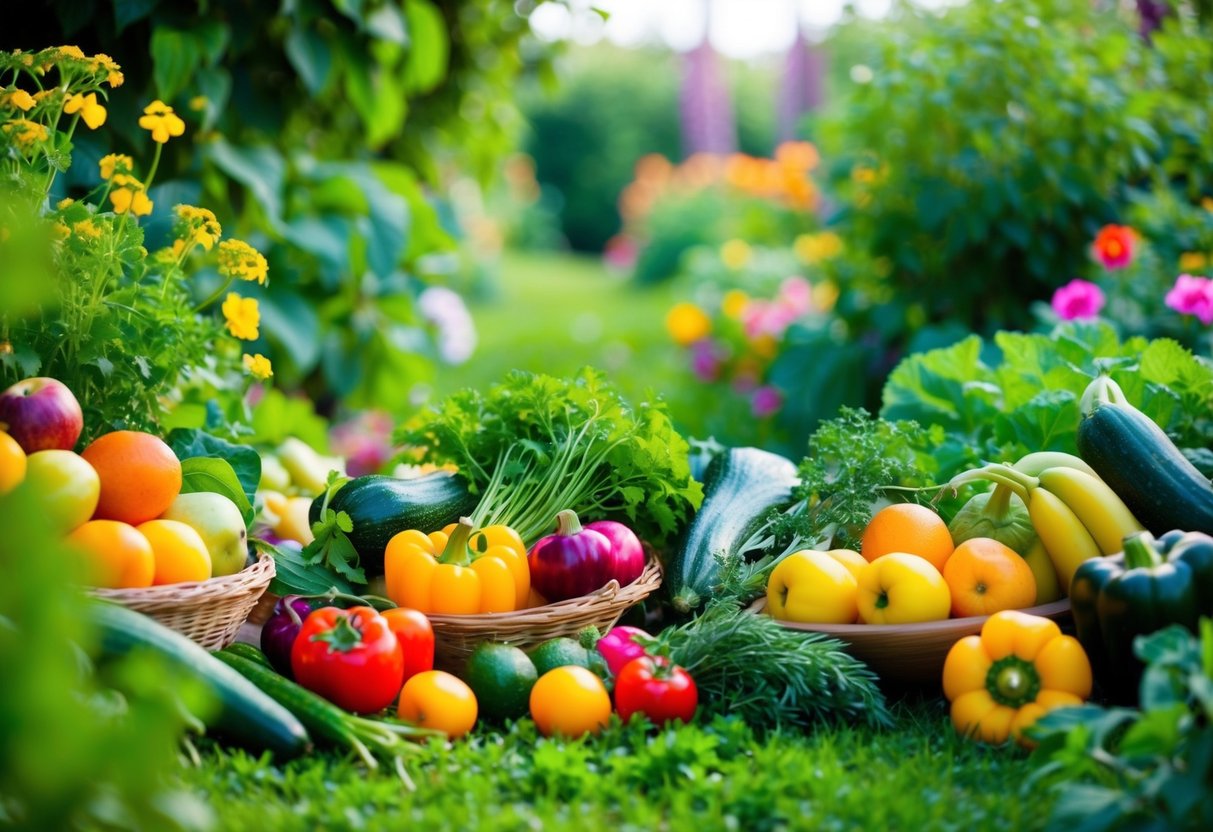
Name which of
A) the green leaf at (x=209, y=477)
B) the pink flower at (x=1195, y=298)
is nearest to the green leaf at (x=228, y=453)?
the green leaf at (x=209, y=477)

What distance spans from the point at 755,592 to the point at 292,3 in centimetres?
→ 259

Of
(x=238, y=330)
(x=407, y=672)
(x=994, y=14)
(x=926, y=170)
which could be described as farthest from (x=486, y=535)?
(x=994, y=14)

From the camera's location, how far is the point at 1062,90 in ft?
14.6

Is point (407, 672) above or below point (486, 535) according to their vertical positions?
below

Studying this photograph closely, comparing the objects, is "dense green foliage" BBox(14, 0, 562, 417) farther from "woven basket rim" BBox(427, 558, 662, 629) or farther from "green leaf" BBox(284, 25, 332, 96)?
"woven basket rim" BBox(427, 558, 662, 629)

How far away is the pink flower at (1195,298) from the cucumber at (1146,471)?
1.13m

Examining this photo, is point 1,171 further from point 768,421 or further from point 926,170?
point 768,421

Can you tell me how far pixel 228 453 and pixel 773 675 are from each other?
158 centimetres

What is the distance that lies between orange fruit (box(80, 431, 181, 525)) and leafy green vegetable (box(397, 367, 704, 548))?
80cm

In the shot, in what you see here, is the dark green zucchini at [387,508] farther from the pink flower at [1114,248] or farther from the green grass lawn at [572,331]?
the pink flower at [1114,248]

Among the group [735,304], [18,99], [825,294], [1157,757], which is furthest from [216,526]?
[735,304]

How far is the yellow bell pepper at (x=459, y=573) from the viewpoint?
2.60 m

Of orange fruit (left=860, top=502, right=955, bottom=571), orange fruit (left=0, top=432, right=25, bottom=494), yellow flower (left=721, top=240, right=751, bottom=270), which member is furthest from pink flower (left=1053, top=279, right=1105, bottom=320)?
yellow flower (left=721, top=240, right=751, bottom=270)

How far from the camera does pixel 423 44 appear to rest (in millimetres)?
4695
